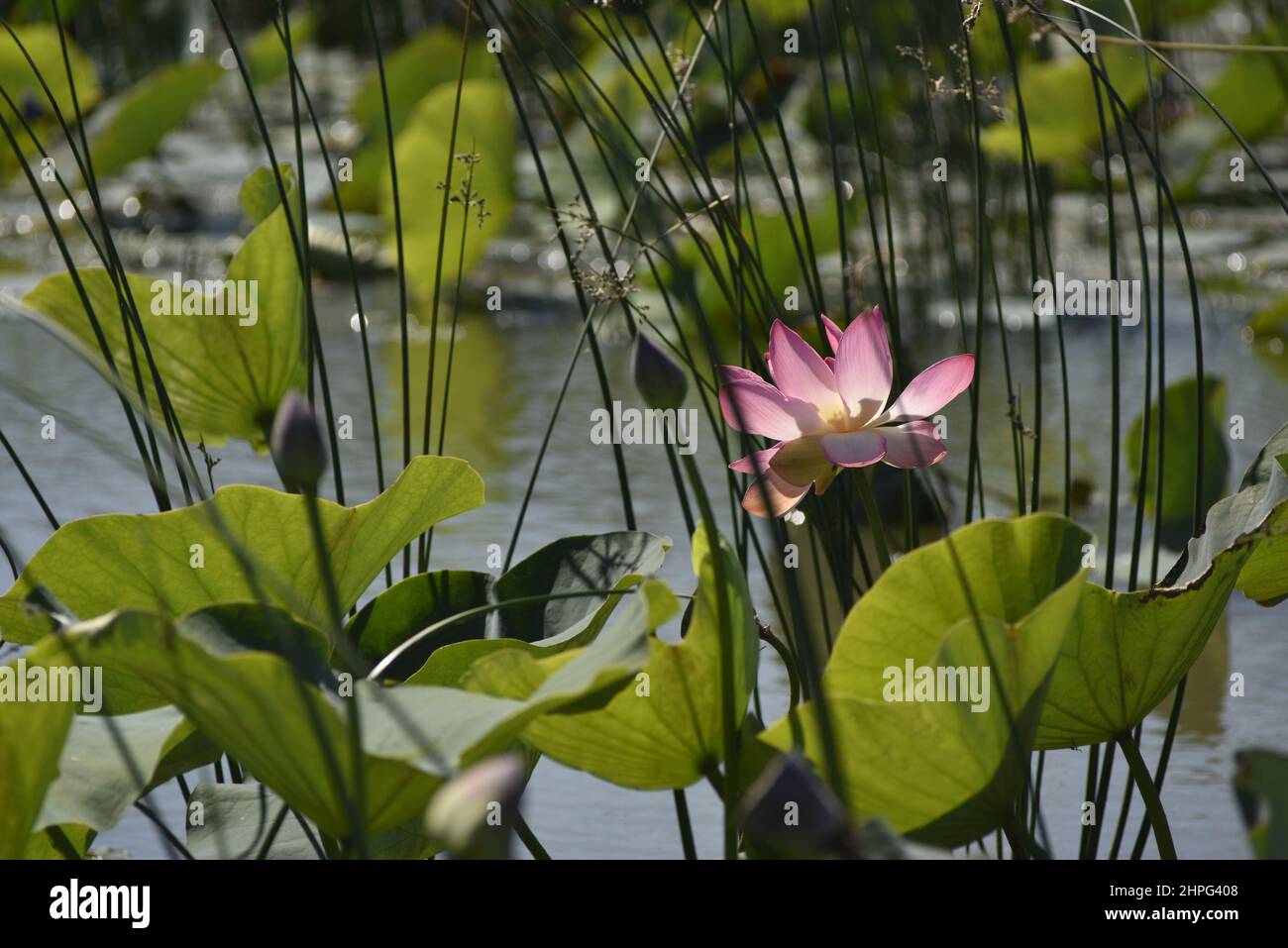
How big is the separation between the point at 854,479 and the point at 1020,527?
0.11 m

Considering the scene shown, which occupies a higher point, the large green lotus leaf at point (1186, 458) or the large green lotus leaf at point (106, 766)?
the large green lotus leaf at point (1186, 458)

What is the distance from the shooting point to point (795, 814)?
404 millimetres

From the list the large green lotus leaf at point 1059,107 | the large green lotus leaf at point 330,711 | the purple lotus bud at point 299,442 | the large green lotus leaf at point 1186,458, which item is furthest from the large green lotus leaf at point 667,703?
the large green lotus leaf at point 1059,107

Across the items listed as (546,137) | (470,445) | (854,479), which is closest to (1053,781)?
(854,479)

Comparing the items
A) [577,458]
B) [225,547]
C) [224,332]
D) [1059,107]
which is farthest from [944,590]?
[1059,107]

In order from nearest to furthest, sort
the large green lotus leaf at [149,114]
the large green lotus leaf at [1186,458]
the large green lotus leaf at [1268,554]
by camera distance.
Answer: the large green lotus leaf at [1268,554], the large green lotus leaf at [1186,458], the large green lotus leaf at [149,114]

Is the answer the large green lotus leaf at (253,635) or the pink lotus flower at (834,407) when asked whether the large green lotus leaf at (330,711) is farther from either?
the pink lotus flower at (834,407)

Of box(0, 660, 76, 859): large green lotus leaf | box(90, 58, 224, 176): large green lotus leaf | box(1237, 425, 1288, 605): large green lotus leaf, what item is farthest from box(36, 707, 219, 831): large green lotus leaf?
box(90, 58, 224, 176): large green lotus leaf

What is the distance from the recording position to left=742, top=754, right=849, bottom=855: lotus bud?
39 cm

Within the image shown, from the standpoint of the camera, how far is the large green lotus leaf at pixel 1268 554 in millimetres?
690

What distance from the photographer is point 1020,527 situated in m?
0.59

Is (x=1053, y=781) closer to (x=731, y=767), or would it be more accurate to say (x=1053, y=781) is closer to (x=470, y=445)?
(x=731, y=767)

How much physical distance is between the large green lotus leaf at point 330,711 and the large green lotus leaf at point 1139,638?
220 mm

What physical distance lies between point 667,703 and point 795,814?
6.3 inches
